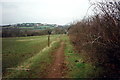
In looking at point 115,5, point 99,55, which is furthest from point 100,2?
point 99,55

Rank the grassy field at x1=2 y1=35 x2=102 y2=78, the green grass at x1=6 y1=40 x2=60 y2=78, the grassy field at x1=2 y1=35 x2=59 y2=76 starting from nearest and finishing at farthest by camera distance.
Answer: the grassy field at x1=2 y1=35 x2=102 y2=78 → the green grass at x1=6 y1=40 x2=60 y2=78 → the grassy field at x1=2 y1=35 x2=59 y2=76

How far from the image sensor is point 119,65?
593 cm

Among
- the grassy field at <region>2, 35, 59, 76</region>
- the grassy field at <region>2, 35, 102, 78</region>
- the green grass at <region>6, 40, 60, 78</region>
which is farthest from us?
the grassy field at <region>2, 35, 59, 76</region>

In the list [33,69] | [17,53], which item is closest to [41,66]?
[33,69]

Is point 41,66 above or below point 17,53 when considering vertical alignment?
above

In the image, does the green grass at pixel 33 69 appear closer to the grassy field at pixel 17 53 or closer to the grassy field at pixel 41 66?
the grassy field at pixel 41 66

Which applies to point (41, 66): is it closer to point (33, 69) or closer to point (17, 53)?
point (33, 69)

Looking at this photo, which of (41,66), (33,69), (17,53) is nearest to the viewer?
(33,69)

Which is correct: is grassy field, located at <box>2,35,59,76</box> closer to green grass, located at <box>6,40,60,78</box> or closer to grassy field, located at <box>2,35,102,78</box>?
grassy field, located at <box>2,35,102,78</box>

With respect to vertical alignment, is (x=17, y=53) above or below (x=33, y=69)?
below

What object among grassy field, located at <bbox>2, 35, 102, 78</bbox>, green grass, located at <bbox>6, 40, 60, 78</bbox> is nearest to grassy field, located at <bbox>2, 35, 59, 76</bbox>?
grassy field, located at <bbox>2, 35, 102, 78</bbox>

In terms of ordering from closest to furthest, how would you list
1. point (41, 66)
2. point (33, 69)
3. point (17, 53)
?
point (33, 69) → point (41, 66) → point (17, 53)

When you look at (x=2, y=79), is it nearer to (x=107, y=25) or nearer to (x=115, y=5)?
(x=107, y=25)

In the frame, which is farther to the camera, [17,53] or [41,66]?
[17,53]
